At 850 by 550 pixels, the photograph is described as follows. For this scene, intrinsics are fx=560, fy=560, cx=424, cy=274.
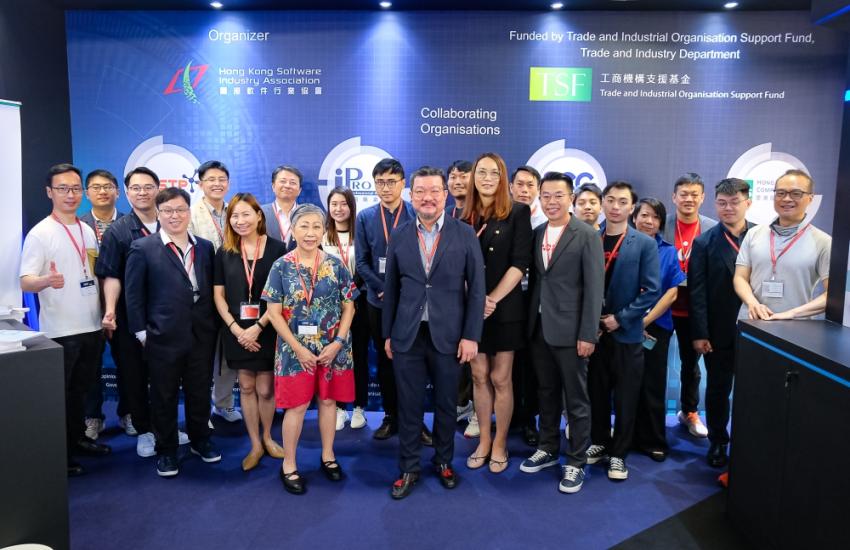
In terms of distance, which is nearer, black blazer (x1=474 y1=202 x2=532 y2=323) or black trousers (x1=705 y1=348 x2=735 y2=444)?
black blazer (x1=474 y1=202 x2=532 y2=323)

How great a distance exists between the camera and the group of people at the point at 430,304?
9.83 ft

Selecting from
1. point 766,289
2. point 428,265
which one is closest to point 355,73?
point 428,265

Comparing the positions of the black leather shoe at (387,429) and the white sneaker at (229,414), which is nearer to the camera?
the black leather shoe at (387,429)

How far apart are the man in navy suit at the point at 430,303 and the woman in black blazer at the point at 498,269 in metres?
0.22

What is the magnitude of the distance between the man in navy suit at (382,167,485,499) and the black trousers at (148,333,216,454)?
3.70ft

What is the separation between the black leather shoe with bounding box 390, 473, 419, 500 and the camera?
3.04 metres

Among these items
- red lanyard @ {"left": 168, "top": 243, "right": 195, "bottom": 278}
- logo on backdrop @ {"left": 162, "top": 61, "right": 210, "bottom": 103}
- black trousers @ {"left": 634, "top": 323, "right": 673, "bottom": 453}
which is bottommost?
black trousers @ {"left": 634, "top": 323, "right": 673, "bottom": 453}

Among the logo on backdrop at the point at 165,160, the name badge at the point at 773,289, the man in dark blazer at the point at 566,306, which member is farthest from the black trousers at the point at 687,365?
the logo on backdrop at the point at 165,160

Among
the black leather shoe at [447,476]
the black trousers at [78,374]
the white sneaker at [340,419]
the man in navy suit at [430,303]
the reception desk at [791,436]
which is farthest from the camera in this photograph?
the white sneaker at [340,419]

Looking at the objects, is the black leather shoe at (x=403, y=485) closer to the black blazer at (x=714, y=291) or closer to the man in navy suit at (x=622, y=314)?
the man in navy suit at (x=622, y=314)

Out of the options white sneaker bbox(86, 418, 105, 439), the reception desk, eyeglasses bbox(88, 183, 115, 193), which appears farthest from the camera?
white sneaker bbox(86, 418, 105, 439)

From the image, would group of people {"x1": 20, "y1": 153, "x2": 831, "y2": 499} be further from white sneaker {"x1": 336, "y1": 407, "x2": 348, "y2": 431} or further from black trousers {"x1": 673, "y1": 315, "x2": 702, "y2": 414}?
white sneaker {"x1": 336, "y1": 407, "x2": 348, "y2": 431}

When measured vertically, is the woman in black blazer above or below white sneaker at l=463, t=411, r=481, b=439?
above

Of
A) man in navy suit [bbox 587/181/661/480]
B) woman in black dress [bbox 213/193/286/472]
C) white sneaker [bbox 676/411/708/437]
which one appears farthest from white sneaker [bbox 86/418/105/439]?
white sneaker [bbox 676/411/708/437]
